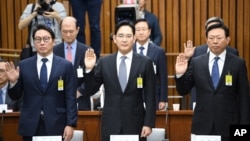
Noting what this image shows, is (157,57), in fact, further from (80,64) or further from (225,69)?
(225,69)

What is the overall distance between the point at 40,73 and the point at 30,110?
1.02ft

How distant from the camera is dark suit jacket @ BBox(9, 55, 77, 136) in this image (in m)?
4.73

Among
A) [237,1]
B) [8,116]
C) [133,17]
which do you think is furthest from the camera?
[237,1]

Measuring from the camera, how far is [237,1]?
8469 mm

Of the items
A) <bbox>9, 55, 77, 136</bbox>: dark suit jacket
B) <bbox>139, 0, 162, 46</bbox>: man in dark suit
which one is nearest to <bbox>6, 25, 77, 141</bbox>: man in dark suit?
<bbox>9, 55, 77, 136</bbox>: dark suit jacket

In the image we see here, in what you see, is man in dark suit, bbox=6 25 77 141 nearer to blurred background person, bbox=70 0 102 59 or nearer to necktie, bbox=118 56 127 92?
necktie, bbox=118 56 127 92

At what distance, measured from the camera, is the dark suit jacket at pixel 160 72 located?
5.65 m

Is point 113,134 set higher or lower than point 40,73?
lower

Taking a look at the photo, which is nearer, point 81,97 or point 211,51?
point 211,51

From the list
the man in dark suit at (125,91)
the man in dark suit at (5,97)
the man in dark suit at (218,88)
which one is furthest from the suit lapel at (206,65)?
the man in dark suit at (5,97)

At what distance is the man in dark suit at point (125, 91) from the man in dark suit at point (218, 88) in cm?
27

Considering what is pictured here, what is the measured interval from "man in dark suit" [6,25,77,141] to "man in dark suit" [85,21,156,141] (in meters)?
0.23

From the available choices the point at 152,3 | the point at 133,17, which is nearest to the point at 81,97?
the point at 133,17

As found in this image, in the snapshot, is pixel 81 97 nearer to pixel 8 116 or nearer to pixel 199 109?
pixel 8 116
